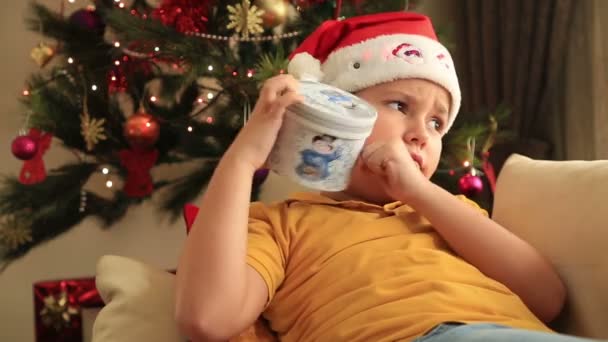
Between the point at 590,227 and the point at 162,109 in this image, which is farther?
the point at 162,109

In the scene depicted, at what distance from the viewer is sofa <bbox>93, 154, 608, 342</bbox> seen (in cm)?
83

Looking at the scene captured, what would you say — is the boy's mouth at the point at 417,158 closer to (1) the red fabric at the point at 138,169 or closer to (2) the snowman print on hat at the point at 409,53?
(2) the snowman print on hat at the point at 409,53

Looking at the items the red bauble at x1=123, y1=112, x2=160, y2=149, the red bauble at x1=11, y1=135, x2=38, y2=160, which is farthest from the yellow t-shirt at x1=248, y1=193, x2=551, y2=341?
the red bauble at x1=11, y1=135, x2=38, y2=160

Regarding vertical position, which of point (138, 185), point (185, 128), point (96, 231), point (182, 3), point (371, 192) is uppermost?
point (182, 3)

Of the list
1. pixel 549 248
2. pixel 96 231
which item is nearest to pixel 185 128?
pixel 96 231

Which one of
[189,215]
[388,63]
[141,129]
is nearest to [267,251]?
[189,215]

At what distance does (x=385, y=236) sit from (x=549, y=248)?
0.73ft

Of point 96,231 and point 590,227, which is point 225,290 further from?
point 96,231

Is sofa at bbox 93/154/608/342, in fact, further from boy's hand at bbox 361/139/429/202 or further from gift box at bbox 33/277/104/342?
gift box at bbox 33/277/104/342

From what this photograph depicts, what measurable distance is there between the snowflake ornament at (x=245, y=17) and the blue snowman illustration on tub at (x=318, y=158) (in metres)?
0.70

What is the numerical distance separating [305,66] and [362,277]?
13.6 inches

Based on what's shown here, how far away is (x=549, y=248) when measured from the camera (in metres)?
0.89

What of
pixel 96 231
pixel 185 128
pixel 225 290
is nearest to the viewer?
pixel 225 290

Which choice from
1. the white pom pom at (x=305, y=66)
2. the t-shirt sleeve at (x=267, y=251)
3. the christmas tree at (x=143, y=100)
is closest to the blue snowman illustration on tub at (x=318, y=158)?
the t-shirt sleeve at (x=267, y=251)
